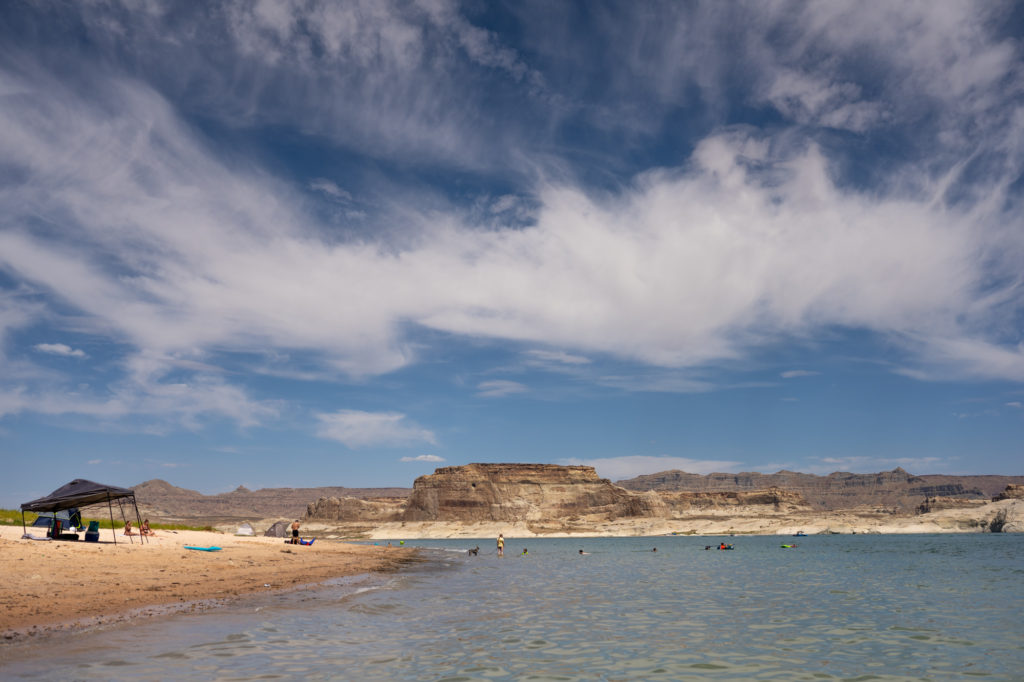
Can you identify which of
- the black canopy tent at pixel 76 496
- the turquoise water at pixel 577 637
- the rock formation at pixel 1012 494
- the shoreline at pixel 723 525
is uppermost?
the black canopy tent at pixel 76 496

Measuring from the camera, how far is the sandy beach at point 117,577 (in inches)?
578

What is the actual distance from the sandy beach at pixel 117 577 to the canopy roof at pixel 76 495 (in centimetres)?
157

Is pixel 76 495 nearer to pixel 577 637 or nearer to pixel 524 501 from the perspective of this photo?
pixel 577 637

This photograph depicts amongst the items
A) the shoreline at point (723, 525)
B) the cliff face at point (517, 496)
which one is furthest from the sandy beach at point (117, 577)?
the cliff face at point (517, 496)

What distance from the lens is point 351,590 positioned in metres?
24.5

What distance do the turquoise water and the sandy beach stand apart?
4.93ft

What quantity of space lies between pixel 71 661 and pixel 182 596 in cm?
939

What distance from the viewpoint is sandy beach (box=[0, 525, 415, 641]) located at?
578 inches

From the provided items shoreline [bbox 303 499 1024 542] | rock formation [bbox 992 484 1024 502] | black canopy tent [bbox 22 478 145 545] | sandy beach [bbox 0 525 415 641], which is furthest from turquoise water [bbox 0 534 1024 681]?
Result: rock formation [bbox 992 484 1024 502]

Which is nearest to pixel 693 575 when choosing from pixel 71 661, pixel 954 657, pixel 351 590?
pixel 351 590

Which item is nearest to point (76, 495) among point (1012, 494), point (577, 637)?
point (577, 637)

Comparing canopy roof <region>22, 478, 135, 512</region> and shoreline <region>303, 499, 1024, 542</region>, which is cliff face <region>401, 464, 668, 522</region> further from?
canopy roof <region>22, 478, 135, 512</region>

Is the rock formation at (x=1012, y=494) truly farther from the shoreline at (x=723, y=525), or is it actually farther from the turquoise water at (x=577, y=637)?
the turquoise water at (x=577, y=637)

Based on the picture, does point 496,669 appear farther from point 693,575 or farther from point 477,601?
point 693,575
